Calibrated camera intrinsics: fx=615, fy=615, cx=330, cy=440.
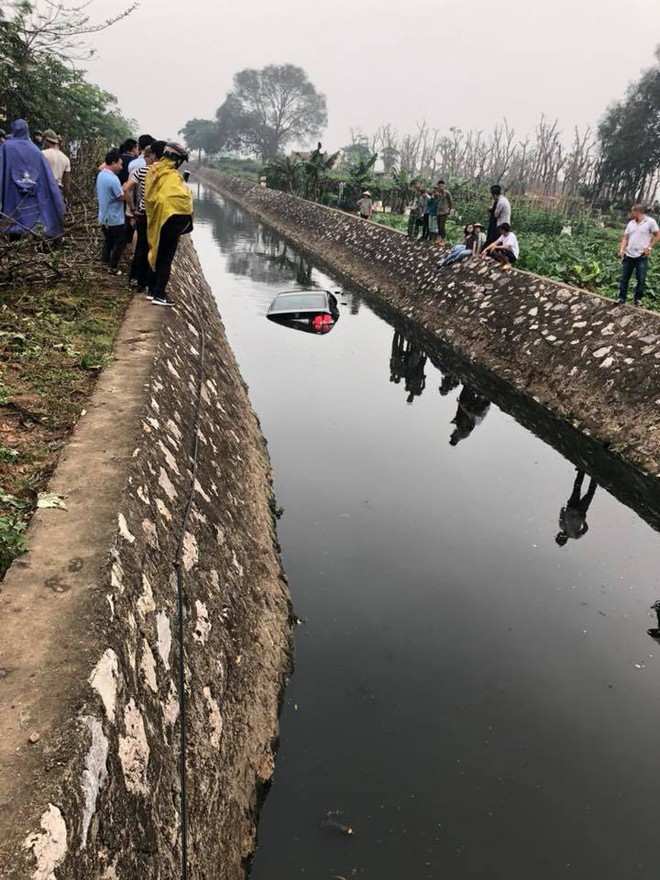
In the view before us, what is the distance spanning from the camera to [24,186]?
6.98 metres

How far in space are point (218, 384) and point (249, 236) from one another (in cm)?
2542

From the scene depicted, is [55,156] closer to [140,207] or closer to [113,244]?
[113,244]

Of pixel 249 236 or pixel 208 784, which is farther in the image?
pixel 249 236

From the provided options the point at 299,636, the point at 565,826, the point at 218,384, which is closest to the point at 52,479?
the point at 299,636

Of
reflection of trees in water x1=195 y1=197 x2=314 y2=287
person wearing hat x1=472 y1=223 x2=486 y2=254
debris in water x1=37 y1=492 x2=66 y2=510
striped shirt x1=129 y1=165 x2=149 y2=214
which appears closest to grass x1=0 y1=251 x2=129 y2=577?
debris in water x1=37 y1=492 x2=66 y2=510

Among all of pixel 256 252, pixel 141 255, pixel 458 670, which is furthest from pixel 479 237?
pixel 458 670

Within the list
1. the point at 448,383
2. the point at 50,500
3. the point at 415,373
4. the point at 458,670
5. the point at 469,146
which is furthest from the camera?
the point at 469,146

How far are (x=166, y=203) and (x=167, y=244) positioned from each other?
0.46m

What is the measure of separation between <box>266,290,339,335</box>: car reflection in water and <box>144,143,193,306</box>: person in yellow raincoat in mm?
7581

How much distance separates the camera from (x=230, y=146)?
3792 inches

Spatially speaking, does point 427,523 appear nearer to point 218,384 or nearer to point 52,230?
point 218,384

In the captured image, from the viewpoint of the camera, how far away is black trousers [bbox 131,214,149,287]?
276 inches

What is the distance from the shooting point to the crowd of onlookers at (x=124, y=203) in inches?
249

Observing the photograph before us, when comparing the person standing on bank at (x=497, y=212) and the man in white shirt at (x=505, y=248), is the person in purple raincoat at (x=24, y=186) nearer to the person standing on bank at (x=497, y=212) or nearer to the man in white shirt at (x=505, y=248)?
the person standing on bank at (x=497, y=212)
